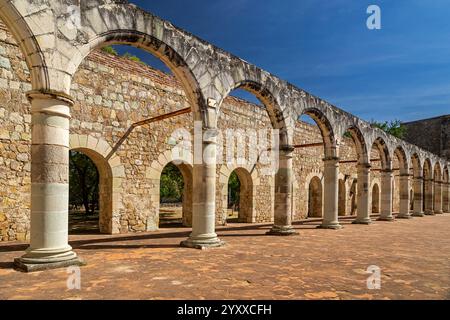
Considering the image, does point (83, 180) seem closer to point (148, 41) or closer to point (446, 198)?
point (148, 41)

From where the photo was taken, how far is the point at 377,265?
5164 millimetres

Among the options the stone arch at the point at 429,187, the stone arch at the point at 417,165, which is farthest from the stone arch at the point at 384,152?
the stone arch at the point at 429,187

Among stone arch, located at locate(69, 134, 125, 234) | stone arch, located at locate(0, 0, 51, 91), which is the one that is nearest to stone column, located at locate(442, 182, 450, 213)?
stone arch, located at locate(69, 134, 125, 234)

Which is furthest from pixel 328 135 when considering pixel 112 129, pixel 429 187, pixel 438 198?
pixel 438 198

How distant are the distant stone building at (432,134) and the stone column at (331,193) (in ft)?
91.8

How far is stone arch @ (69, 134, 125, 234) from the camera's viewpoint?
27.2 ft

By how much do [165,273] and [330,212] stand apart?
7678 mm

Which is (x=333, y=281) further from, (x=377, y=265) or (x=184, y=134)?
(x=184, y=134)

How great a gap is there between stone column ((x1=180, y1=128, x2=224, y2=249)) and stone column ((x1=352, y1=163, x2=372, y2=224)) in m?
7.95

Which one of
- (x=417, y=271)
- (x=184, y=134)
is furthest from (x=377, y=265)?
(x=184, y=134)

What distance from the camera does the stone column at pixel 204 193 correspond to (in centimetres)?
662

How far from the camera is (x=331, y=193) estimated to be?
10.7 m

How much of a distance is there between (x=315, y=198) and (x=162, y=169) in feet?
33.2

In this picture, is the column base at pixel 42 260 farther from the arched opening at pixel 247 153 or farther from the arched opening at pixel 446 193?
the arched opening at pixel 446 193
